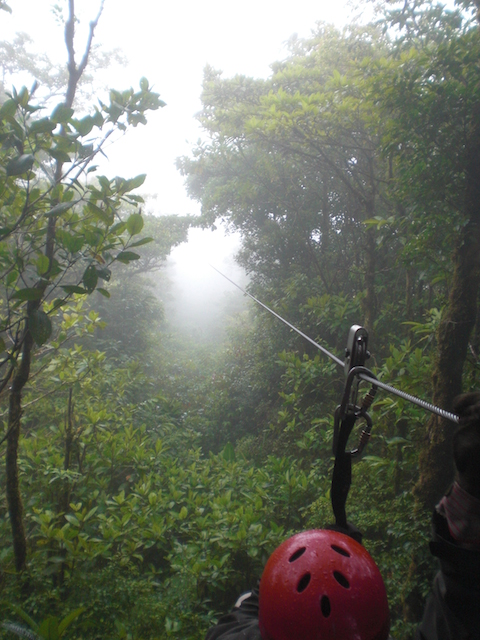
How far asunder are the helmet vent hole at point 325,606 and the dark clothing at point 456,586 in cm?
23

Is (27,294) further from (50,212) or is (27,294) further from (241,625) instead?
(241,625)

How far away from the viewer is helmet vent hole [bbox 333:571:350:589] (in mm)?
844

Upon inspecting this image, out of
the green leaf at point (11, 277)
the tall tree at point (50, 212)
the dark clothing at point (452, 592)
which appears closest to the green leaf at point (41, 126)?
the tall tree at point (50, 212)

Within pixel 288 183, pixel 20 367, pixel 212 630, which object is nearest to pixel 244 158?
pixel 288 183

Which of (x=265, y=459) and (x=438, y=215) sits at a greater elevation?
(x=438, y=215)

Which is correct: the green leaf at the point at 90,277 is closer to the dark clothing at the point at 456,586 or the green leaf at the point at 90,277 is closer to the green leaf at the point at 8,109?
the green leaf at the point at 8,109

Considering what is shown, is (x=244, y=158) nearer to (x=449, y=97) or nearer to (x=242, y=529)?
(x=449, y=97)

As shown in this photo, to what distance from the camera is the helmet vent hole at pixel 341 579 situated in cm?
84

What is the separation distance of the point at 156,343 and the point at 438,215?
7.64 m

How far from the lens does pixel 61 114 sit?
154 centimetres

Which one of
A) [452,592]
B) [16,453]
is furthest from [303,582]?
[16,453]

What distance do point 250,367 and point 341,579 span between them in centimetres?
604

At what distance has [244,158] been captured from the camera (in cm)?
717

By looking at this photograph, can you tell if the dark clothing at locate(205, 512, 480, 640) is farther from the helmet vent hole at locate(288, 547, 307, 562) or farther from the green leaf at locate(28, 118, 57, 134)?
the green leaf at locate(28, 118, 57, 134)
